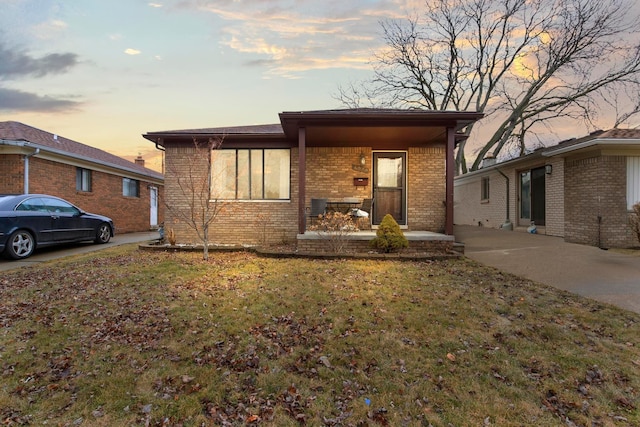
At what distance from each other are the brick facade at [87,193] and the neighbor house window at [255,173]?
6.69m

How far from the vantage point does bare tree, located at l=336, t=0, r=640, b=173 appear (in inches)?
708

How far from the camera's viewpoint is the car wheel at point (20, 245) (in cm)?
784

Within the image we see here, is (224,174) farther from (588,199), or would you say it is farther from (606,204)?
(606,204)

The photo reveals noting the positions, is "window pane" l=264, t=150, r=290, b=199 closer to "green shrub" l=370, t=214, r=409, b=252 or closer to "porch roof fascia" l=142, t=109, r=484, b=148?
"porch roof fascia" l=142, t=109, r=484, b=148

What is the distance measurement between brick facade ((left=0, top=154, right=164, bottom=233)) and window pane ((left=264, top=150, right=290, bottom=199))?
26.8 ft

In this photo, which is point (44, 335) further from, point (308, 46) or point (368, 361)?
point (308, 46)

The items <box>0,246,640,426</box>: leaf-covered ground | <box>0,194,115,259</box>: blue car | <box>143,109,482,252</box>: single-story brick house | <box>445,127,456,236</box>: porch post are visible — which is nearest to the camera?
<box>0,246,640,426</box>: leaf-covered ground

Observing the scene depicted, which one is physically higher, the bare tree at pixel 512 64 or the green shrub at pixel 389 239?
the bare tree at pixel 512 64

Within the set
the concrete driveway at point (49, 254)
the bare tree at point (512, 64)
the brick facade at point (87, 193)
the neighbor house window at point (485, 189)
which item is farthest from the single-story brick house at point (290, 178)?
the bare tree at point (512, 64)

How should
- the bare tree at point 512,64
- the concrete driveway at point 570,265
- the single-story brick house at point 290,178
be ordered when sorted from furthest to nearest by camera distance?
1. the bare tree at point 512,64
2. the single-story brick house at point 290,178
3. the concrete driveway at point 570,265

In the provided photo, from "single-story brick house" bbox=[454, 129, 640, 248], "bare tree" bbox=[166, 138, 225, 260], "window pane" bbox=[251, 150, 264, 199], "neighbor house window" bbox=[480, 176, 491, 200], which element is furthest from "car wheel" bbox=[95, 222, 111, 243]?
"neighbor house window" bbox=[480, 176, 491, 200]

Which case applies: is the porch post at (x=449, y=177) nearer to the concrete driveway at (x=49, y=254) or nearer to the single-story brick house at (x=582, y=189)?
the single-story brick house at (x=582, y=189)

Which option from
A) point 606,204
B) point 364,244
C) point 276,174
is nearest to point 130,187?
point 276,174

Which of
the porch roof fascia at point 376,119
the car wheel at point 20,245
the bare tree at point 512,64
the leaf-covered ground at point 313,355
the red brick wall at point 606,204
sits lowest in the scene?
the leaf-covered ground at point 313,355
